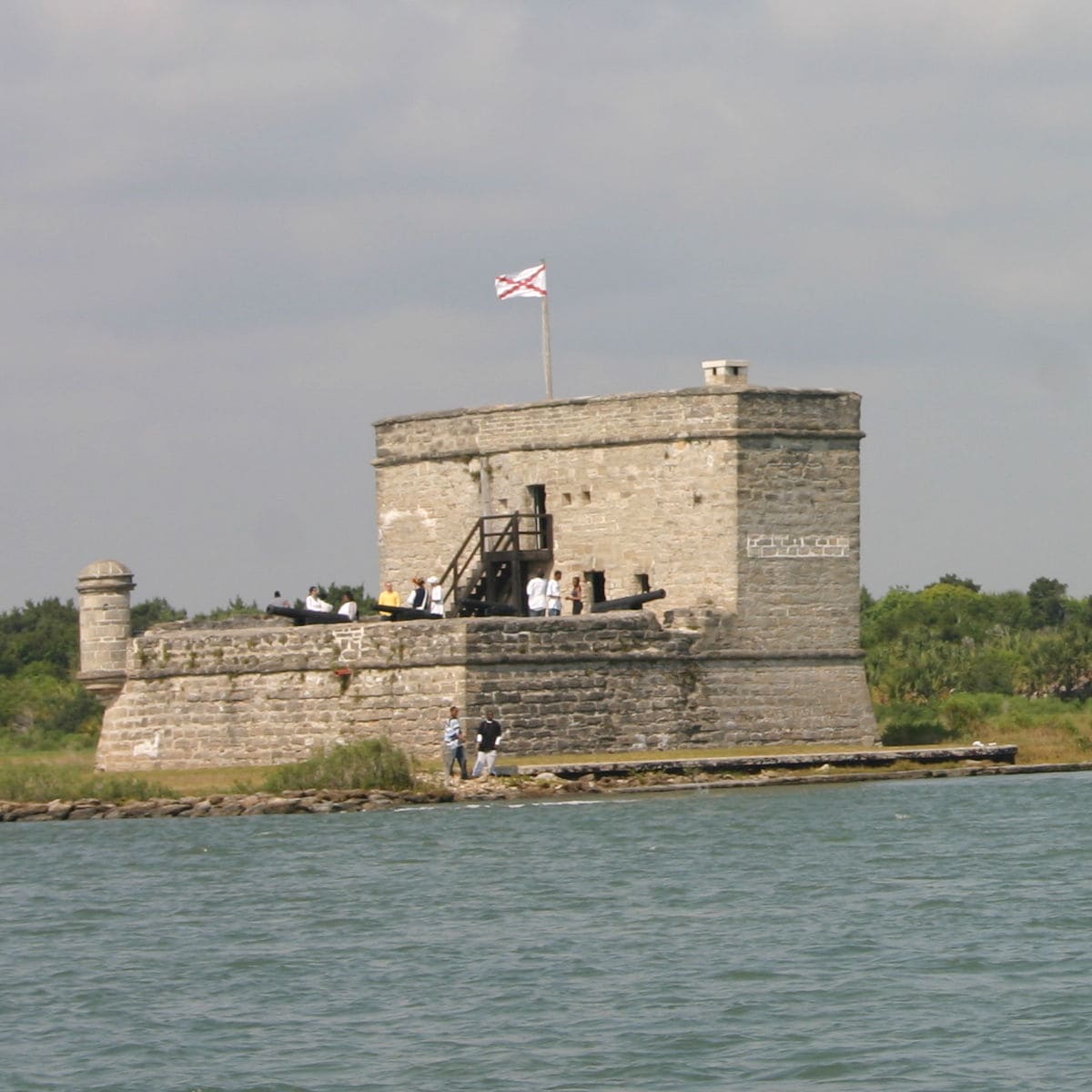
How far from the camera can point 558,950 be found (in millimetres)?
20094

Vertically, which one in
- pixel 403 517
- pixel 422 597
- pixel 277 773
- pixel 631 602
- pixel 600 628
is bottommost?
pixel 277 773

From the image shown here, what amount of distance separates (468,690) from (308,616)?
3796 mm

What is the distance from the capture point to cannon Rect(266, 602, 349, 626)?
34.8 m

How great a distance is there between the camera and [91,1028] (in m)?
17.7

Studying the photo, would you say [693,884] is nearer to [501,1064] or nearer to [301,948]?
[301,948]

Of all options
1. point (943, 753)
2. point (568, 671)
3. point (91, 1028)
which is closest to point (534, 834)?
point (568, 671)

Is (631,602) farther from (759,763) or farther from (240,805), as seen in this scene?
(240,805)

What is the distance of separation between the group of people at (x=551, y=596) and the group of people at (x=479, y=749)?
2.99 m

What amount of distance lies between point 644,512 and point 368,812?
20.7 feet

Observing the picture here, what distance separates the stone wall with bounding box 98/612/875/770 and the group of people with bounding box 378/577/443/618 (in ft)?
5.21

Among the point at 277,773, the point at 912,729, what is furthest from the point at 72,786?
the point at 912,729

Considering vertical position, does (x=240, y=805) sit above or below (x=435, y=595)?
below

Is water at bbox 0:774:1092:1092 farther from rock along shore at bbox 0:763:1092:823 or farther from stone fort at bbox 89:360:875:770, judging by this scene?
stone fort at bbox 89:360:875:770

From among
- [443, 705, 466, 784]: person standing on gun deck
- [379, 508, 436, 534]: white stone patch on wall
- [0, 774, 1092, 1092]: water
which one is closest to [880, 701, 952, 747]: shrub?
[0, 774, 1092, 1092]: water
